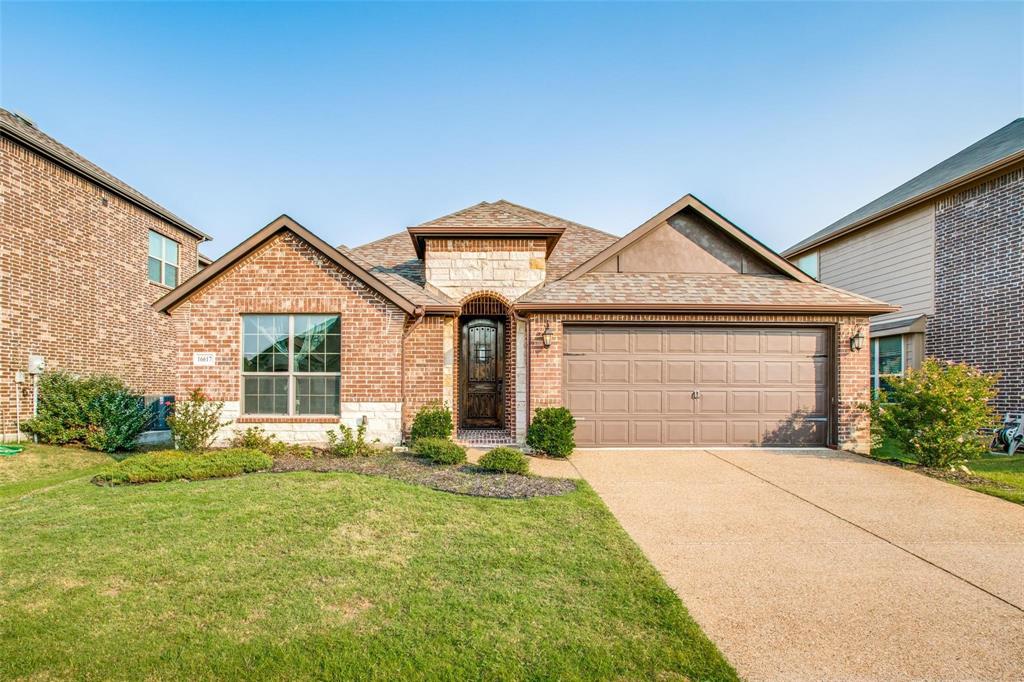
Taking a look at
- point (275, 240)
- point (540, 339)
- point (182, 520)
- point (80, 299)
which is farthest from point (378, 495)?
point (80, 299)

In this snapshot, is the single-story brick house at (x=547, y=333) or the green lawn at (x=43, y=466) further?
the single-story brick house at (x=547, y=333)

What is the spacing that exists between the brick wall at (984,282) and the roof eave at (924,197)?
0.32 meters

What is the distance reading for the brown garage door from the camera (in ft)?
34.9

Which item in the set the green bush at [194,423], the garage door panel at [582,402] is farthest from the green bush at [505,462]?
the green bush at [194,423]

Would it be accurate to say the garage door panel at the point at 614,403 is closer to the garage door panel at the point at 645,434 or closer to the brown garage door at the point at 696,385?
the brown garage door at the point at 696,385

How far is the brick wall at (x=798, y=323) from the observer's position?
10445 mm

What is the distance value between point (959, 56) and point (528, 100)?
929 centimetres

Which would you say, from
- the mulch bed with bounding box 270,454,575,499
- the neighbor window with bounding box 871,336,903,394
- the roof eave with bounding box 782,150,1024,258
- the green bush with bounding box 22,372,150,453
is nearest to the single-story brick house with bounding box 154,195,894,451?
the mulch bed with bounding box 270,454,575,499

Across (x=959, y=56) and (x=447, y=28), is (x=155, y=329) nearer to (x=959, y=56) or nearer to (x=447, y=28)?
(x=447, y=28)

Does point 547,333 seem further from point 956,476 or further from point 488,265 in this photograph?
point 956,476

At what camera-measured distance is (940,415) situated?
8805mm

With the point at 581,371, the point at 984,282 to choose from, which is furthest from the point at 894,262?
the point at 581,371

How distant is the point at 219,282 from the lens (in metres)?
9.79

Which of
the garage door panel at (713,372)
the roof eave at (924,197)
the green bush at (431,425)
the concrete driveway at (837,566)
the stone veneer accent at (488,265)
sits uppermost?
the roof eave at (924,197)
